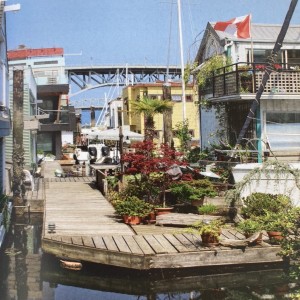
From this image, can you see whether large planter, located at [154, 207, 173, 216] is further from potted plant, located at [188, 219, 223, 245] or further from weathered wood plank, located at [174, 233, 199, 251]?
potted plant, located at [188, 219, 223, 245]

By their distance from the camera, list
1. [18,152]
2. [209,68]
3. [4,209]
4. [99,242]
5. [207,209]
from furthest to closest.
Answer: [209,68] < [18,152] < [207,209] < [4,209] < [99,242]

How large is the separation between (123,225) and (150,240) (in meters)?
2.28

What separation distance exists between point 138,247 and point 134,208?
11.0 ft

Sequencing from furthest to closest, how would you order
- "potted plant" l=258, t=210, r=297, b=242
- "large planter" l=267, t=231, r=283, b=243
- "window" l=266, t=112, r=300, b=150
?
1. "window" l=266, t=112, r=300, b=150
2. "large planter" l=267, t=231, r=283, b=243
3. "potted plant" l=258, t=210, r=297, b=242

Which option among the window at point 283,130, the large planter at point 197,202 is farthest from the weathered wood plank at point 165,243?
the window at point 283,130

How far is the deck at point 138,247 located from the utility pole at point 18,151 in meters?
3.49

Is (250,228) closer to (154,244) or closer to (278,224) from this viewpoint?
(278,224)

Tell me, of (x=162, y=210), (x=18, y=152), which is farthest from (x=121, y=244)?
(x=18, y=152)

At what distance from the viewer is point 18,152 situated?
19.0 m

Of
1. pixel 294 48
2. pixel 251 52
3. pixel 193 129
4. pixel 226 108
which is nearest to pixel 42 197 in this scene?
pixel 226 108

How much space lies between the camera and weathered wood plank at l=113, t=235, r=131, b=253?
38.8ft

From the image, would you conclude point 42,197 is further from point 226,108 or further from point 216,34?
point 216,34

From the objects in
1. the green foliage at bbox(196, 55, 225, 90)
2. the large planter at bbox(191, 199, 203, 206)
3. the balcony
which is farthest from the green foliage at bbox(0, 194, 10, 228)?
the balcony

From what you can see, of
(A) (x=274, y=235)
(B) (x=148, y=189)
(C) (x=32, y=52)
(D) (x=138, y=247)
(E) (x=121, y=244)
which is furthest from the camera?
(C) (x=32, y=52)
